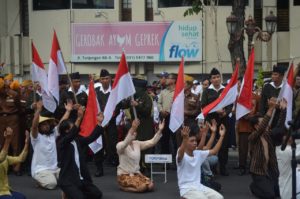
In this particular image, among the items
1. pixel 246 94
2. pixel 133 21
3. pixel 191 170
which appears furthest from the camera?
pixel 133 21

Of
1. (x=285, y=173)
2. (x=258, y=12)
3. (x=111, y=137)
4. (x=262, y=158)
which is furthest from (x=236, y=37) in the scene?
(x=285, y=173)

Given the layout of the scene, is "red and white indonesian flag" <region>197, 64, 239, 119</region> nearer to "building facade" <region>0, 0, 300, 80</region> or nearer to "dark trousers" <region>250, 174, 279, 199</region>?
"dark trousers" <region>250, 174, 279, 199</region>

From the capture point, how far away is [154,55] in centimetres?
2591

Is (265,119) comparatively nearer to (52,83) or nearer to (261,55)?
(52,83)

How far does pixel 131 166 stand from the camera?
11375 millimetres

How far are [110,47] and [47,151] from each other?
14.7m

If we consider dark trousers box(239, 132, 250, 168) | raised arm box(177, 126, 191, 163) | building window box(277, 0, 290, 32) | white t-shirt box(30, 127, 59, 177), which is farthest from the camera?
building window box(277, 0, 290, 32)

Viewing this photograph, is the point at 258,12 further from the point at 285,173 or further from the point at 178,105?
the point at 285,173

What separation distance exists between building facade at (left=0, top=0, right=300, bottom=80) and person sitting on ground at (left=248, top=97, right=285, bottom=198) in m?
14.1

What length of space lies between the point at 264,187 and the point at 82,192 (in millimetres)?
2587

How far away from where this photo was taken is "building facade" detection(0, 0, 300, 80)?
2536 cm

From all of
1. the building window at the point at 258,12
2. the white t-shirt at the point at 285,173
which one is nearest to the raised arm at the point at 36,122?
the white t-shirt at the point at 285,173

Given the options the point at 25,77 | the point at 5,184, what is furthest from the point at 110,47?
the point at 5,184

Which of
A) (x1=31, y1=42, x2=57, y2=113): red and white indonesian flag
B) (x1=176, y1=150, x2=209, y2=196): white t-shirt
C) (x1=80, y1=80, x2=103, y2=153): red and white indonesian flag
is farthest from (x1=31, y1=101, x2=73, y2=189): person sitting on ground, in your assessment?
(x1=176, y1=150, x2=209, y2=196): white t-shirt
